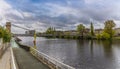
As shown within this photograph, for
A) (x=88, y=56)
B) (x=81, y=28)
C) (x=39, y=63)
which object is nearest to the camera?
(x=39, y=63)

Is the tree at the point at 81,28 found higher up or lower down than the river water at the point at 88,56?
higher up

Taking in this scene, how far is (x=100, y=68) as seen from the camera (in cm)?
3019

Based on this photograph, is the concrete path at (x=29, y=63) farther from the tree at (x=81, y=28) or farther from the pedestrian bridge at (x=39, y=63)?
the tree at (x=81, y=28)

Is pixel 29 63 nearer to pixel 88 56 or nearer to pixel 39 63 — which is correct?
pixel 39 63

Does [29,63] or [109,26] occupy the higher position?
[109,26]

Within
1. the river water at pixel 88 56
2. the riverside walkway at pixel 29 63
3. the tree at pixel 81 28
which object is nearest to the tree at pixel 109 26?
the tree at pixel 81 28

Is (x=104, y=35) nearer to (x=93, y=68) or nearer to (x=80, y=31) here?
(x=80, y=31)

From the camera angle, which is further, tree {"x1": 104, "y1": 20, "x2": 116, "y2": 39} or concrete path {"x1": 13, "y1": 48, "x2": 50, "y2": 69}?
tree {"x1": 104, "y1": 20, "x2": 116, "y2": 39}

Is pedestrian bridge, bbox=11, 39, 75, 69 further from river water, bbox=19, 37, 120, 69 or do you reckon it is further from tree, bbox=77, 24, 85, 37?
tree, bbox=77, 24, 85, 37

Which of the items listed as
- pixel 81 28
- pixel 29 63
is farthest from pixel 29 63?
pixel 81 28

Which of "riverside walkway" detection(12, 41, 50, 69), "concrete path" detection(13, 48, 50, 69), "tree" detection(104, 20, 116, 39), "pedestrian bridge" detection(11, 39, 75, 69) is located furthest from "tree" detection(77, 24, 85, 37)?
"pedestrian bridge" detection(11, 39, 75, 69)

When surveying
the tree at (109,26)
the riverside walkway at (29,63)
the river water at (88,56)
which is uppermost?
the tree at (109,26)

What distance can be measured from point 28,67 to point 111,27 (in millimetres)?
116233

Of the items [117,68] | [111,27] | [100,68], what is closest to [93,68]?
[100,68]
